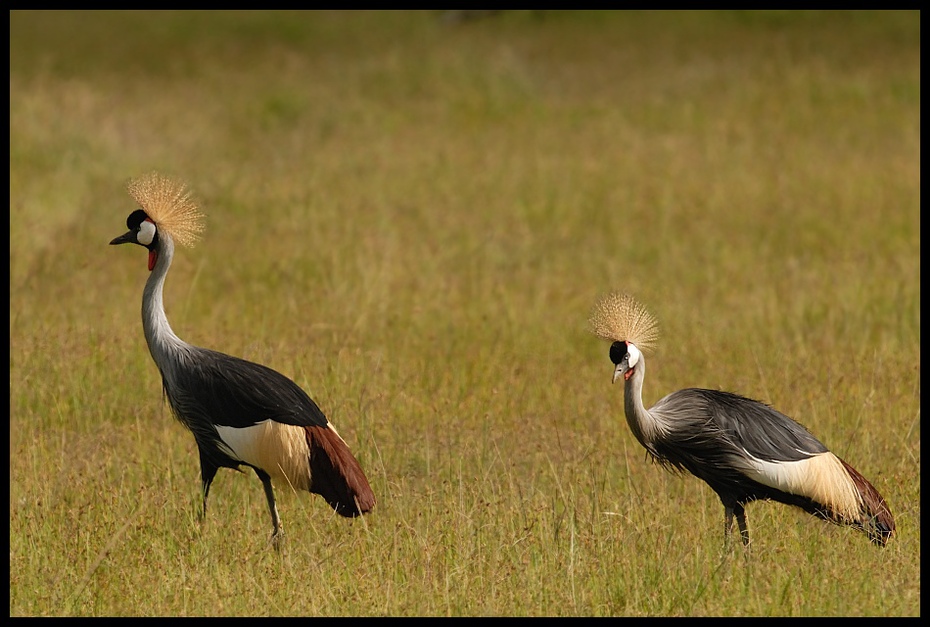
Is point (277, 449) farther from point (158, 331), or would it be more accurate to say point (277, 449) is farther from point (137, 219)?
point (137, 219)

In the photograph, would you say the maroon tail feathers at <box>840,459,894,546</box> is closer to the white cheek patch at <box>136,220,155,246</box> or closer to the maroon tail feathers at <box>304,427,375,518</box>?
the maroon tail feathers at <box>304,427,375,518</box>

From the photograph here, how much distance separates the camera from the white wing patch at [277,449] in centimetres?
398

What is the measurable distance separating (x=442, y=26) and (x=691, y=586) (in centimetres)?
1761

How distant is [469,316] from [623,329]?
2900 mm

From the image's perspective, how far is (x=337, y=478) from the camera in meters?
3.94

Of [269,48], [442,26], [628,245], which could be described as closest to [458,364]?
[628,245]

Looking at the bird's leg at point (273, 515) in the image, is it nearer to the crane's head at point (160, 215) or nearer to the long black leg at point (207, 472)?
the long black leg at point (207, 472)

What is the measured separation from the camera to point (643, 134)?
41.1 feet

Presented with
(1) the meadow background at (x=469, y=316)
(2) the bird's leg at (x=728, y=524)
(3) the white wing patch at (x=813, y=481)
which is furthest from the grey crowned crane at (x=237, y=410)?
(3) the white wing patch at (x=813, y=481)

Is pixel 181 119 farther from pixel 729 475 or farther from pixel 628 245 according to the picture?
pixel 729 475

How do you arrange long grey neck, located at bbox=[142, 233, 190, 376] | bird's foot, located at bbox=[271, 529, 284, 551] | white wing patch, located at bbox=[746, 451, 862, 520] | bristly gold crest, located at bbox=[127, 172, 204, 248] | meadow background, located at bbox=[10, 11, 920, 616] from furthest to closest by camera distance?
bristly gold crest, located at bbox=[127, 172, 204, 248]
long grey neck, located at bbox=[142, 233, 190, 376]
bird's foot, located at bbox=[271, 529, 284, 551]
white wing patch, located at bbox=[746, 451, 862, 520]
meadow background, located at bbox=[10, 11, 920, 616]

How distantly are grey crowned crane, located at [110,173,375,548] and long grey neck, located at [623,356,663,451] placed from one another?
84 cm

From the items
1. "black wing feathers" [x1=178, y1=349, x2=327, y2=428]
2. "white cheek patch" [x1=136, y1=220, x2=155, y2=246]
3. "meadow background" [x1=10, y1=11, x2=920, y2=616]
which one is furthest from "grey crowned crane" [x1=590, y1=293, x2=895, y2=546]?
"white cheek patch" [x1=136, y1=220, x2=155, y2=246]

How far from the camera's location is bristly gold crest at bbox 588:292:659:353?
389 cm
